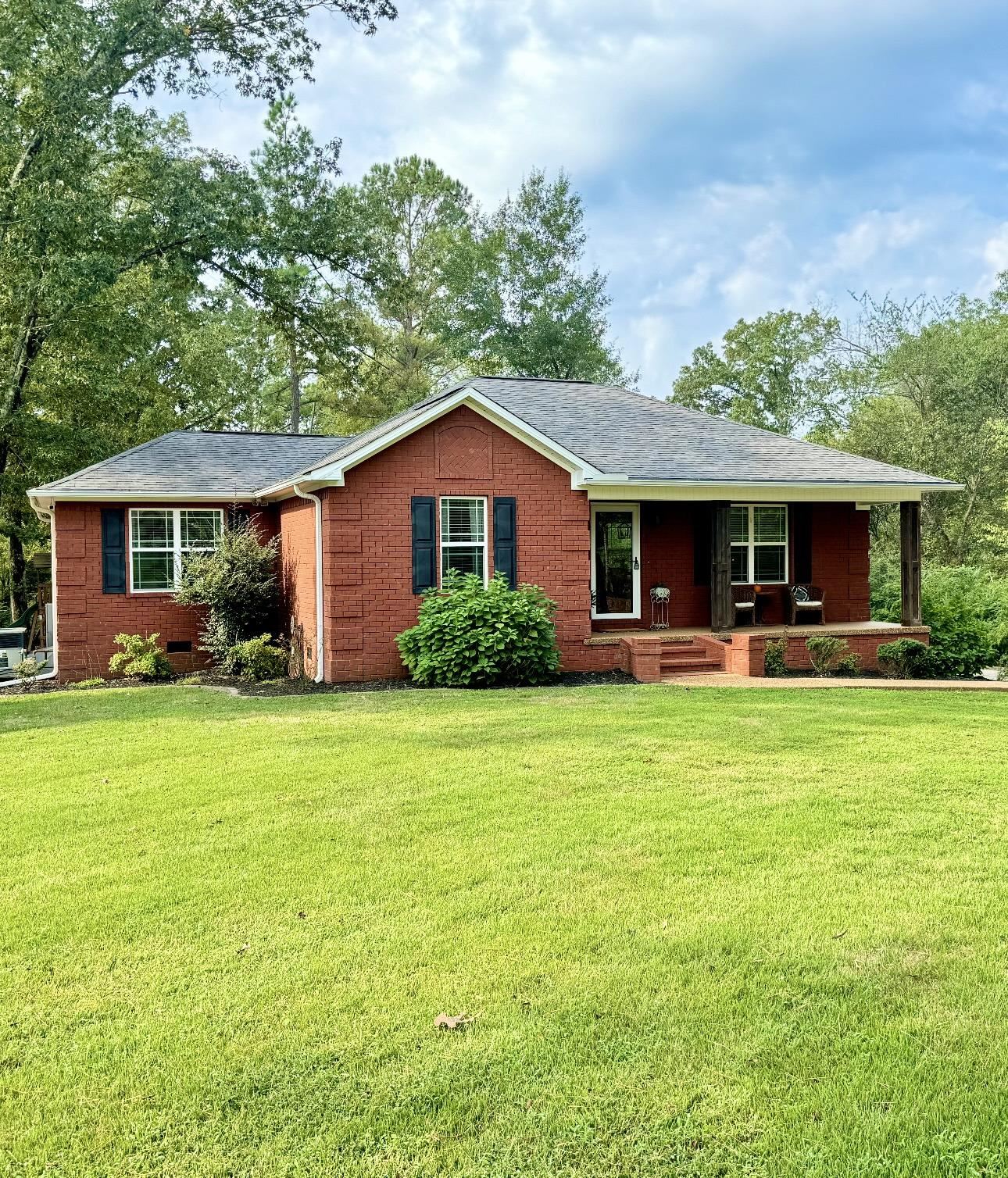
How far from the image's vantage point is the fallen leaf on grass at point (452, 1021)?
317 centimetres

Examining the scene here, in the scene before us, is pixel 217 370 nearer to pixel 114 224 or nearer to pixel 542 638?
pixel 114 224

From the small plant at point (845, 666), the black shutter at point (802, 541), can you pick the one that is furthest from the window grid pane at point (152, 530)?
the small plant at point (845, 666)

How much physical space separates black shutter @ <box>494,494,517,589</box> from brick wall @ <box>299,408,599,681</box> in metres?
0.08

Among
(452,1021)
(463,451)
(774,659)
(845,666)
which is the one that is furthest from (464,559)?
(452,1021)

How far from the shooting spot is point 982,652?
14258mm

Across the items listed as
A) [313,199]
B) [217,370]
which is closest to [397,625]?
[313,199]

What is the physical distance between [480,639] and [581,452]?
13.5 feet

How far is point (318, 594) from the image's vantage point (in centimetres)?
1236

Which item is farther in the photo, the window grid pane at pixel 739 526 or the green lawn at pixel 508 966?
the window grid pane at pixel 739 526

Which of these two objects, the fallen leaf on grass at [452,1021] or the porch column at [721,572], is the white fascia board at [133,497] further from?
the fallen leaf on grass at [452,1021]

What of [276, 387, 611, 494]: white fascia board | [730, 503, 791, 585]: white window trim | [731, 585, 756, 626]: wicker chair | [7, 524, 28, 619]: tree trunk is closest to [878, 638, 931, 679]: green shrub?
[731, 585, 756, 626]: wicker chair

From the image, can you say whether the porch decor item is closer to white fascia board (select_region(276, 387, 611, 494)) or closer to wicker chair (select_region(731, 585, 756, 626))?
wicker chair (select_region(731, 585, 756, 626))

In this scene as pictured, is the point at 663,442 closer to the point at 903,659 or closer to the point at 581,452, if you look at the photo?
the point at 581,452

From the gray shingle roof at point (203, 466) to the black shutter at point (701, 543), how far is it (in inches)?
289
